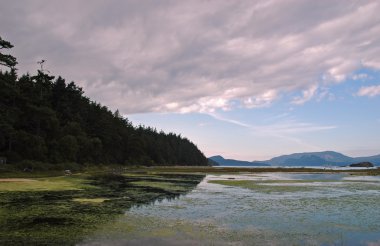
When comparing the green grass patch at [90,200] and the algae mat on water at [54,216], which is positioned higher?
the green grass patch at [90,200]

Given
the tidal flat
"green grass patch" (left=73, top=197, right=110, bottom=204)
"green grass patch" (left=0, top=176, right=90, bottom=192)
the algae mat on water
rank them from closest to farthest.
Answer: the algae mat on water < the tidal flat < "green grass patch" (left=73, top=197, right=110, bottom=204) < "green grass patch" (left=0, top=176, right=90, bottom=192)

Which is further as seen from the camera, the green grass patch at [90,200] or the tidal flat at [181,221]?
the green grass patch at [90,200]

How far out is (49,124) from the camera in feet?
255

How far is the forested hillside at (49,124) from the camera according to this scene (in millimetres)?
66188

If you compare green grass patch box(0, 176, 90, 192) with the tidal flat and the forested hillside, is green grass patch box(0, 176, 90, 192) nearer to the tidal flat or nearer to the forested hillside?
the tidal flat

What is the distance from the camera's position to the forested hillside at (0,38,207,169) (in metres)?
66.2

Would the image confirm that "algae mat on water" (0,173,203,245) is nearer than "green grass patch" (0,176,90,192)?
Yes

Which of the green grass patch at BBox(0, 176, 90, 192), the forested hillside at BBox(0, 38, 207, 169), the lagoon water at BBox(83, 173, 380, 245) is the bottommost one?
the lagoon water at BBox(83, 173, 380, 245)

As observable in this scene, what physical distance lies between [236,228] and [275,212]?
639cm

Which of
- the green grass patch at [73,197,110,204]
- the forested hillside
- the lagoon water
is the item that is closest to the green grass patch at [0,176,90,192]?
the green grass patch at [73,197,110,204]

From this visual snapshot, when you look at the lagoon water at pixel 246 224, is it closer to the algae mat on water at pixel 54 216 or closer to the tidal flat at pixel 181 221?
the tidal flat at pixel 181 221

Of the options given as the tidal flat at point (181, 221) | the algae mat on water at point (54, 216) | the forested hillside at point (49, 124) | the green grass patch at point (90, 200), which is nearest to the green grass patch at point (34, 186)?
the algae mat on water at point (54, 216)

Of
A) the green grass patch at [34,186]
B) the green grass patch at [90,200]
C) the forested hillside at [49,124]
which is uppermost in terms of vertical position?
the forested hillside at [49,124]

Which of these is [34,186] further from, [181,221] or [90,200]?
[181,221]
